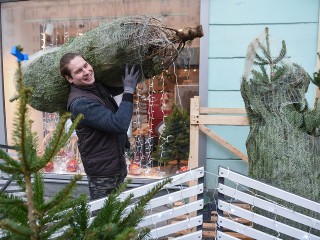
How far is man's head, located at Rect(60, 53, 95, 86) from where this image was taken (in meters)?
1.73

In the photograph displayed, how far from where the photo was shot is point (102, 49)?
1868 millimetres

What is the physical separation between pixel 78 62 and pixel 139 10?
2305 millimetres

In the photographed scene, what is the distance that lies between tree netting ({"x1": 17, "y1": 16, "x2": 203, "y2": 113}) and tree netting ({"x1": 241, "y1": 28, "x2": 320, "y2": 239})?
70 centimetres

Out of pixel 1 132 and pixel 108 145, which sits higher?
pixel 108 145

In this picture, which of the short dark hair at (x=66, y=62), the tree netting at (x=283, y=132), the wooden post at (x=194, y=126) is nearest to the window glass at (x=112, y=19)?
the wooden post at (x=194, y=126)

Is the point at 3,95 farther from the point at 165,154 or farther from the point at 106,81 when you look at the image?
the point at 106,81

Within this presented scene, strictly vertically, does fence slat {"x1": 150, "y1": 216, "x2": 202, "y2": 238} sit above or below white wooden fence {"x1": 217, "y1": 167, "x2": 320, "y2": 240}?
below

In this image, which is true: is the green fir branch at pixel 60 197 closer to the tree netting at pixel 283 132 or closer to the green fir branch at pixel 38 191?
the green fir branch at pixel 38 191

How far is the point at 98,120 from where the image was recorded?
1.71 metres

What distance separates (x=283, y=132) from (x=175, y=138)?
1748 mm

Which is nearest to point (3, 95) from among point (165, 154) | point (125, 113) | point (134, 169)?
point (134, 169)

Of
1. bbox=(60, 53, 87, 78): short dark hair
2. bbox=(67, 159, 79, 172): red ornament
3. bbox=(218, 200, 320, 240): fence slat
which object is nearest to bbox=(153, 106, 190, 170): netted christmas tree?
bbox=(67, 159, 79, 172): red ornament

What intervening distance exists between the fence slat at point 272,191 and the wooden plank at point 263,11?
7.19 ft

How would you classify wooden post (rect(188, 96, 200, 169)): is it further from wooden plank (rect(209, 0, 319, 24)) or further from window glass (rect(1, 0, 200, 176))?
wooden plank (rect(209, 0, 319, 24))
